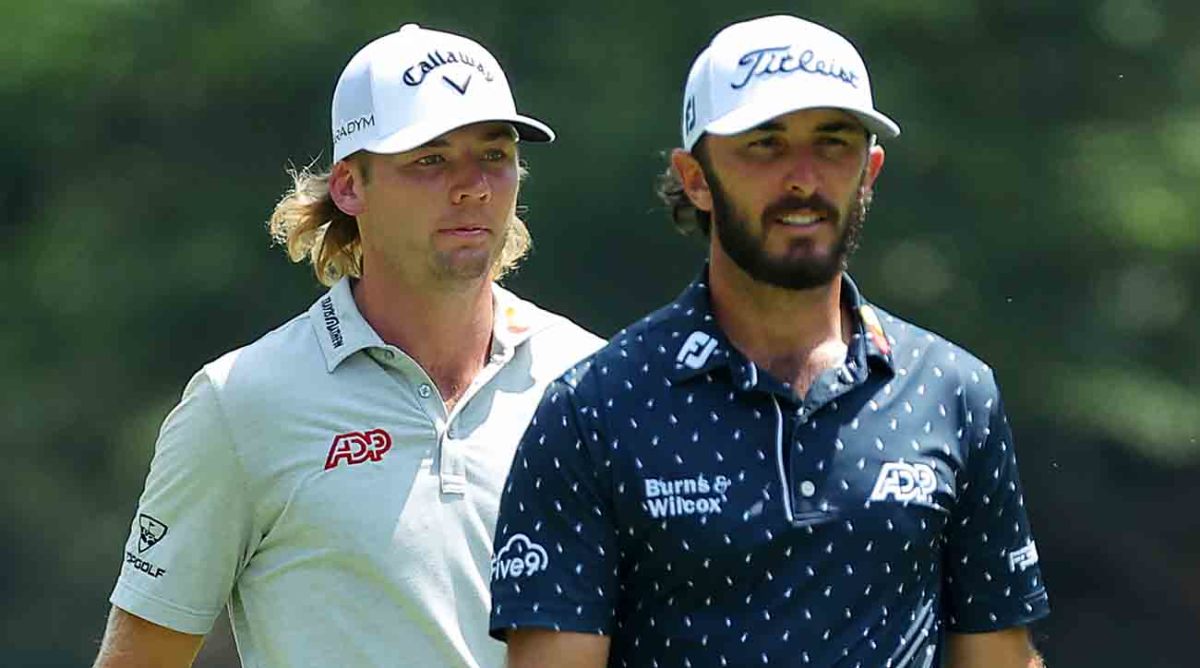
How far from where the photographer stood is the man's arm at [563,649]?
2.92 meters

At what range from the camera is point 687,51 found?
10672 mm

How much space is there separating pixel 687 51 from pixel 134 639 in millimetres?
7191

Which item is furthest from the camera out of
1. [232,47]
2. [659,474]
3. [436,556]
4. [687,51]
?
[232,47]

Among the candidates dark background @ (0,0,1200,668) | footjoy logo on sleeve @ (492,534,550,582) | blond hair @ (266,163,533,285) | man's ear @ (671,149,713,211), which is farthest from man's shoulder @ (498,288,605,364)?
dark background @ (0,0,1200,668)

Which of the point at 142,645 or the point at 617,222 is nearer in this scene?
the point at 142,645

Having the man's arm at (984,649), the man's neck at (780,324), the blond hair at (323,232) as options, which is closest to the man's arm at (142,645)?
the blond hair at (323,232)

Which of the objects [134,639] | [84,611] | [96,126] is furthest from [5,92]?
[134,639]

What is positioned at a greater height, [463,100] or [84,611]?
[463,100]

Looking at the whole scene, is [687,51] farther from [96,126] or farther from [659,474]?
[659,474]

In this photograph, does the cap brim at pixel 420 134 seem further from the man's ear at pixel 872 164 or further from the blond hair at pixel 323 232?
the man's ear at pixel 872 164

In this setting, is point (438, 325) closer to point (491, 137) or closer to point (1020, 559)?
point (491, 137)

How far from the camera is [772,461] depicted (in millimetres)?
2918

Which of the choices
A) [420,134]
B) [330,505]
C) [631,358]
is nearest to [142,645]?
[330,505]

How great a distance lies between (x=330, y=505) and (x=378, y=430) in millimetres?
149
